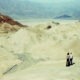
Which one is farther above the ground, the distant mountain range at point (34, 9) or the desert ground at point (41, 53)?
the distant mountain range at point (34, 9)

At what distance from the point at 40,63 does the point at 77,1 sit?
47.7ft

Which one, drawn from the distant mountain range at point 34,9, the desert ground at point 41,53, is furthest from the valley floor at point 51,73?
the distant mountain range at point 34,9

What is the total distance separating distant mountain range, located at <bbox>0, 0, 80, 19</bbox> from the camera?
3166cm

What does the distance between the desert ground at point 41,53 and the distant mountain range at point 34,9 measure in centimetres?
791

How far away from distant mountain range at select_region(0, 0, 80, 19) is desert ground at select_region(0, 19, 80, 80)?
25.9 ft

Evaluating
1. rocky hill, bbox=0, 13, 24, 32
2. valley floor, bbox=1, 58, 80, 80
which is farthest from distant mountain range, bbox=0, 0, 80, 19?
valley floor, bbox=1, 58, 80, 80

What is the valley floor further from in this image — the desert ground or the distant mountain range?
the distant mountain range

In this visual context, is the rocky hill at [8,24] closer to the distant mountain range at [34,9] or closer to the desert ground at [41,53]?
the distant mountain range at [34,9]

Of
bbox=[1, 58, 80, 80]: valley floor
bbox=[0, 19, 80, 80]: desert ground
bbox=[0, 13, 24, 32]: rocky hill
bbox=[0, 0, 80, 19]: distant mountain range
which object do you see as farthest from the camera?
bbox=[0, 13, 24, 32]: rocky hill

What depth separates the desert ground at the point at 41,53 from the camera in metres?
14.8

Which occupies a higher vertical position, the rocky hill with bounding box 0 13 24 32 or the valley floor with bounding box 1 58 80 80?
the rocky hill with bounding box 0 13 24 32

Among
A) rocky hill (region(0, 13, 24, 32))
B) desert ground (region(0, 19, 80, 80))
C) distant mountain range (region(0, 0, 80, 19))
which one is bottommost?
desert ground (region(0, 19, 80, 80))

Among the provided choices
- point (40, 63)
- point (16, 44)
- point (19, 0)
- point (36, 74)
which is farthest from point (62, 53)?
point (19, 0)

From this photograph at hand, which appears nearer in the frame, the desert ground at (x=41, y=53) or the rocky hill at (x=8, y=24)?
the desert ground at (x=41, y=53)
